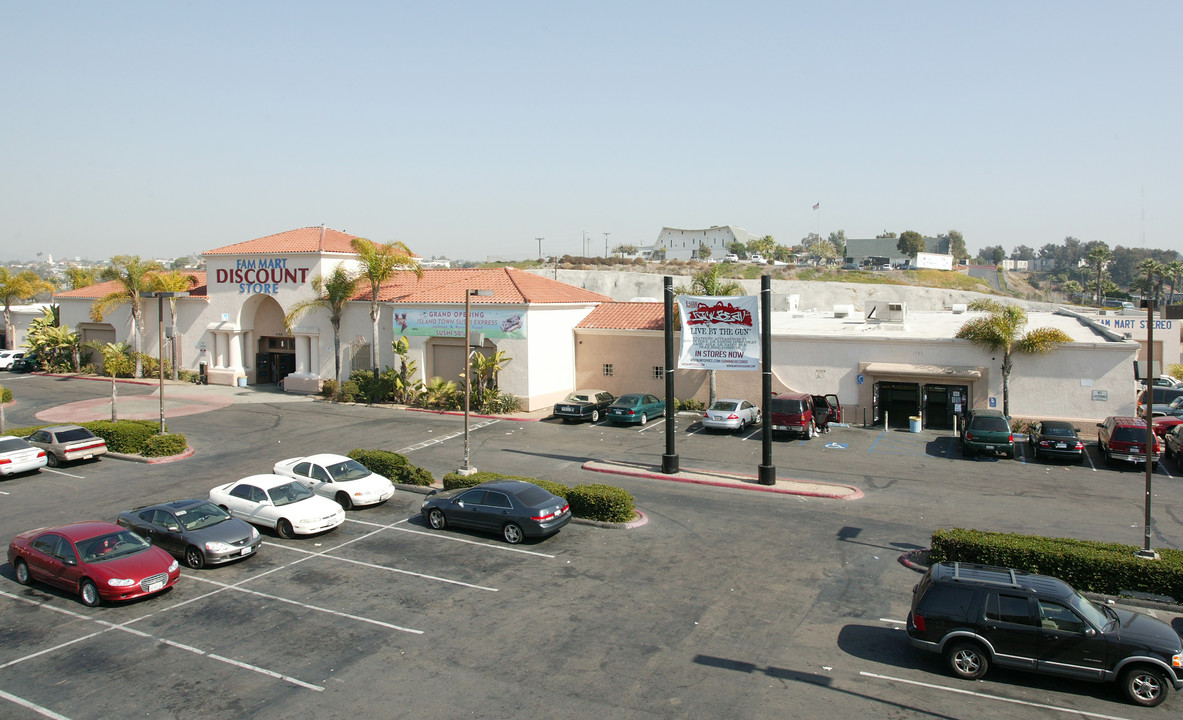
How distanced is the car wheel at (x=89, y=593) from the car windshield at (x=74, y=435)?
48.9 ft

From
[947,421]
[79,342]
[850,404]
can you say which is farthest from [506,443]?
[79,342]

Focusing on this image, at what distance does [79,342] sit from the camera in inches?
2144

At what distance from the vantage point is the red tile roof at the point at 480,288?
39.7 metres

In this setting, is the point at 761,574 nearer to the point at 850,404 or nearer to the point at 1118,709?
the point at 1118,709

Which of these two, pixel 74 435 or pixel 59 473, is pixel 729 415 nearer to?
pixel 74 435

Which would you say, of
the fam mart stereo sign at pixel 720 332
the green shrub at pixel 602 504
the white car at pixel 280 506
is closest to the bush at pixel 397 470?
the white car at pixel 280 506

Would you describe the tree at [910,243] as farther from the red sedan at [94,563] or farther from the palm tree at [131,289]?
the red sedan at [94,563]

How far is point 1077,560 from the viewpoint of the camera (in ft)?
49.6

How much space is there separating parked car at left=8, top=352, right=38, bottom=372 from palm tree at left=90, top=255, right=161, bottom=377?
6974 millimetres

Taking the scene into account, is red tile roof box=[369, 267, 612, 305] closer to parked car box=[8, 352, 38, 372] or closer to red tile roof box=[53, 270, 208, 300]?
red tile roof box=[53, 270, 208, 300]

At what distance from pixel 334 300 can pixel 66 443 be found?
685 inches

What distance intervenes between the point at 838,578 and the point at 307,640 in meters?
10.5

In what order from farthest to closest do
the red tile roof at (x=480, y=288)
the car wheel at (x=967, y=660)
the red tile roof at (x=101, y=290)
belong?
the red tile roof at (x=101, y=290), the red tile roof at (x=480, y=288), the car wheel at (x=967, y=660)

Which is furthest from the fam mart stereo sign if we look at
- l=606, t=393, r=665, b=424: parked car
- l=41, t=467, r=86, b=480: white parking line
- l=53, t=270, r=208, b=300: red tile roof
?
l=53, t=270, r=208, b=300: red tile roof
